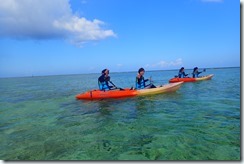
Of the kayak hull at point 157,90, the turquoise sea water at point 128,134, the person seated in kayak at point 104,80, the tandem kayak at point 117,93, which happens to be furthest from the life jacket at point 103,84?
the turquoise sea water at point 128,134

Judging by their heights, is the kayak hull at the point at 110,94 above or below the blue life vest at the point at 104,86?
below

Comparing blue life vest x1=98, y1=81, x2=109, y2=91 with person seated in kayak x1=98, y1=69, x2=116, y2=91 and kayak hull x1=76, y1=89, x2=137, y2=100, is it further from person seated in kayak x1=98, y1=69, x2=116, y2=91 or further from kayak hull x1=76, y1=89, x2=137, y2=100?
kayak hull x1=76, y1=89, x2=137, y2=100

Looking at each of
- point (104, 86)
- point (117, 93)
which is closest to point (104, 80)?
point (104, 86)

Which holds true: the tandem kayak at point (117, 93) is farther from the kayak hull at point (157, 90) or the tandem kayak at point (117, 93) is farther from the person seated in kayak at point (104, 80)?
the person seated in kayak at point (104, 80)

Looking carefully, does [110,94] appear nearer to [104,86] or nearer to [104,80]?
[104,86]

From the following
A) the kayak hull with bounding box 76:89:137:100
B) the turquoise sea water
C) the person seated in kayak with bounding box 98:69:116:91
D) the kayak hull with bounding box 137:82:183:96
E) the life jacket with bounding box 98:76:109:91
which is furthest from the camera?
the kayak hull with bounding box 137:82:183:96

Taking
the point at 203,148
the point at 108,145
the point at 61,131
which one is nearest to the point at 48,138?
the point at 61,131

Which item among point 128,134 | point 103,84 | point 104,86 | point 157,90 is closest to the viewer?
point 128,134

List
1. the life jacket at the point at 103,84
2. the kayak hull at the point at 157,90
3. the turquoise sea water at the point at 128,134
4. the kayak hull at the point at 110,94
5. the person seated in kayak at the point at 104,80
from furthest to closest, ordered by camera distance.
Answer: the kayak hull at the point at 157,90 < the kayak hull at the point at 110,94 < the life jacket at the point at 103,84 < the person seated in kayak at the point at 104,80 < the turquoise sea water at the point at 128,134

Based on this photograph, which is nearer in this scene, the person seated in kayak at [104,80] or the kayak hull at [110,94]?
the person seated in kayak at [104,80]

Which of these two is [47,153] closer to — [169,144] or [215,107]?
[169,144]

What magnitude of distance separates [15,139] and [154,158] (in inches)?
178

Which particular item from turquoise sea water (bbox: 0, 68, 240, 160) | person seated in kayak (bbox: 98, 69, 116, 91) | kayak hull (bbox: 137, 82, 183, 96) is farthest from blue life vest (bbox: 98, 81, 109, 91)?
turquoise sea water (bbox: 0, 68, 240, 160)

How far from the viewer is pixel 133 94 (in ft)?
48.3
